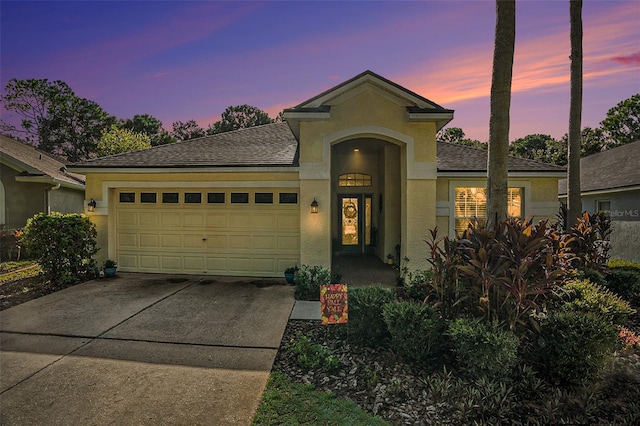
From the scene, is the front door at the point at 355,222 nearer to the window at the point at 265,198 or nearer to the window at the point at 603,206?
the window at the point at 265,198

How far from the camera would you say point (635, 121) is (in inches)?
1075

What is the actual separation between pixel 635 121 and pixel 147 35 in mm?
→ 38807

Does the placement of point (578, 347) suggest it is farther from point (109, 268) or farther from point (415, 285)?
point (109, 268)

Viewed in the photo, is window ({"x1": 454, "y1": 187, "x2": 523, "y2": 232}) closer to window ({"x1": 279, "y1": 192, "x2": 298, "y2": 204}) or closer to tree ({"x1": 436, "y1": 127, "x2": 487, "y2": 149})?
window ({"x1": 279, "y1": 192, "x2": 298, "y2": 204})

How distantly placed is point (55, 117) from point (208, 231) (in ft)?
124

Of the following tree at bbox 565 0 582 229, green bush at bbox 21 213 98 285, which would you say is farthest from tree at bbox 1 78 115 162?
tree at bbox 565 0 582 229

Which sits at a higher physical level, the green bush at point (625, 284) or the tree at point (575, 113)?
the tree at point (575, 113)

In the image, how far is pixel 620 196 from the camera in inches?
463

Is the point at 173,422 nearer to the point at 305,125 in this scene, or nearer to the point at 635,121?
the point at 305,125

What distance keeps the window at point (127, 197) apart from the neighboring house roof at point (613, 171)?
17.2m

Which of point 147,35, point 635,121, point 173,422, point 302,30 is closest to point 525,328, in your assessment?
point 173,422

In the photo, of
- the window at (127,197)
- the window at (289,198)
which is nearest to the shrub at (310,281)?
the window at (289,198)

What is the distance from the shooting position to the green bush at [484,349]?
3242 millimetres

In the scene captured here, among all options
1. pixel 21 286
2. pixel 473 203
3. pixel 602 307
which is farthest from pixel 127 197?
pixel 602 307
